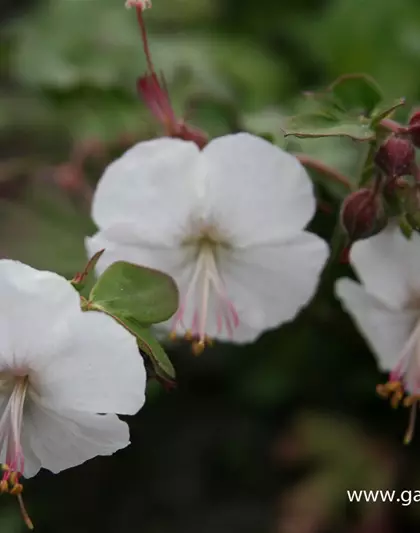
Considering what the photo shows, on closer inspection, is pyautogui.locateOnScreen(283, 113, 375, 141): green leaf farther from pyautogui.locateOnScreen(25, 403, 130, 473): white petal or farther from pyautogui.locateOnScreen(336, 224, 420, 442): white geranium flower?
pyautogui.locateOnScreen(25, 403, 130, 473): white petal

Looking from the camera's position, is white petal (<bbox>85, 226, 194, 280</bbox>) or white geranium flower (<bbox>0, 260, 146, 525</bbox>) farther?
white petal (<bbox>85, 226, 194, 280</bbox>)

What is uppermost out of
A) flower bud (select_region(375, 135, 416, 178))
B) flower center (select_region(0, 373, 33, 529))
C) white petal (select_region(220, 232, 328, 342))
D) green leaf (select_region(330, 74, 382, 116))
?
flower bud (select_region(375, 135, 416, 178))

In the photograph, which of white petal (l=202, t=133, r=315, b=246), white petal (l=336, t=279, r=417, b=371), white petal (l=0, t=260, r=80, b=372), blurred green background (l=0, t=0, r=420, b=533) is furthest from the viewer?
blurred green background (l=0, t=0, r=420, b=533)

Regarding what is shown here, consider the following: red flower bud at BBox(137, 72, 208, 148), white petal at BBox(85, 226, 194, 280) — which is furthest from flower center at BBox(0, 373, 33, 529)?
red flower bud at BBox(137, 72, 208, 148)

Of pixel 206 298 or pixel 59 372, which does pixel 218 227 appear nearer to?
pixel 206 298

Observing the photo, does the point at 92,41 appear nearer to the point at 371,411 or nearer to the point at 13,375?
the point at 371,411

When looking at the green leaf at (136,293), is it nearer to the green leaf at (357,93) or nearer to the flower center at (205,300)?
the flower center at (205,300)
